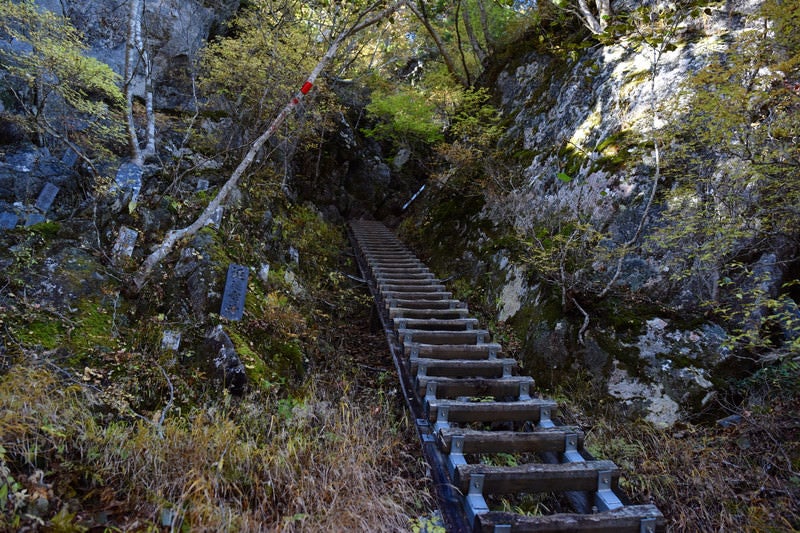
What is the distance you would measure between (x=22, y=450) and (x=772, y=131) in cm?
807

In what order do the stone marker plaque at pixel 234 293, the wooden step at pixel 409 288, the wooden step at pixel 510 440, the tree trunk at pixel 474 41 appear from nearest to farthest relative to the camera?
1. the wooden step at pixel 510 440
2. the stone marker plaque at pixel 234 293
3. the wooden step at pixel 409 288
4. the tree trunk at pixel 474 41

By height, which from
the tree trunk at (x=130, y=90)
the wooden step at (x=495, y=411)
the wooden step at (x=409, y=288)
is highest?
the tree trunk at (x=130, y=90)

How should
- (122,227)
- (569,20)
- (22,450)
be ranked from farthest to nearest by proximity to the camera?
(569,20) → (122,227) → (22,450)

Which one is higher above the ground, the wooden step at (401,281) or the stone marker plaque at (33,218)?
the stone marker plaque at (33,218)

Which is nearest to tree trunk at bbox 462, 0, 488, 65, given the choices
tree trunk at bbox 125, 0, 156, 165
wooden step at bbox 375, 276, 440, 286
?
wooden step at bbox 375, 276, 440, 286

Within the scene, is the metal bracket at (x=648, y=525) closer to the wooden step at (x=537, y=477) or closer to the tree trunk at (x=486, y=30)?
the wooden step at (x=537, y=477)

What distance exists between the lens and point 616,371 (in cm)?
519

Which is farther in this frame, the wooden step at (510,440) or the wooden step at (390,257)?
the wooden step at (390,257)

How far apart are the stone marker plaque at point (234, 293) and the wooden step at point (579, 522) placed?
438 centimetres

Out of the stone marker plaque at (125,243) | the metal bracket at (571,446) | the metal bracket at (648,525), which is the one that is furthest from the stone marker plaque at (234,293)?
the metal bracket at (648,525)

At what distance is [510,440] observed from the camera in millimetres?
4113

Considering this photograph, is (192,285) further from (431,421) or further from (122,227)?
(431,421)

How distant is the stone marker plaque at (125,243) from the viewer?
6019mm

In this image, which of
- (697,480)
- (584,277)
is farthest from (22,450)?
(584,277)
